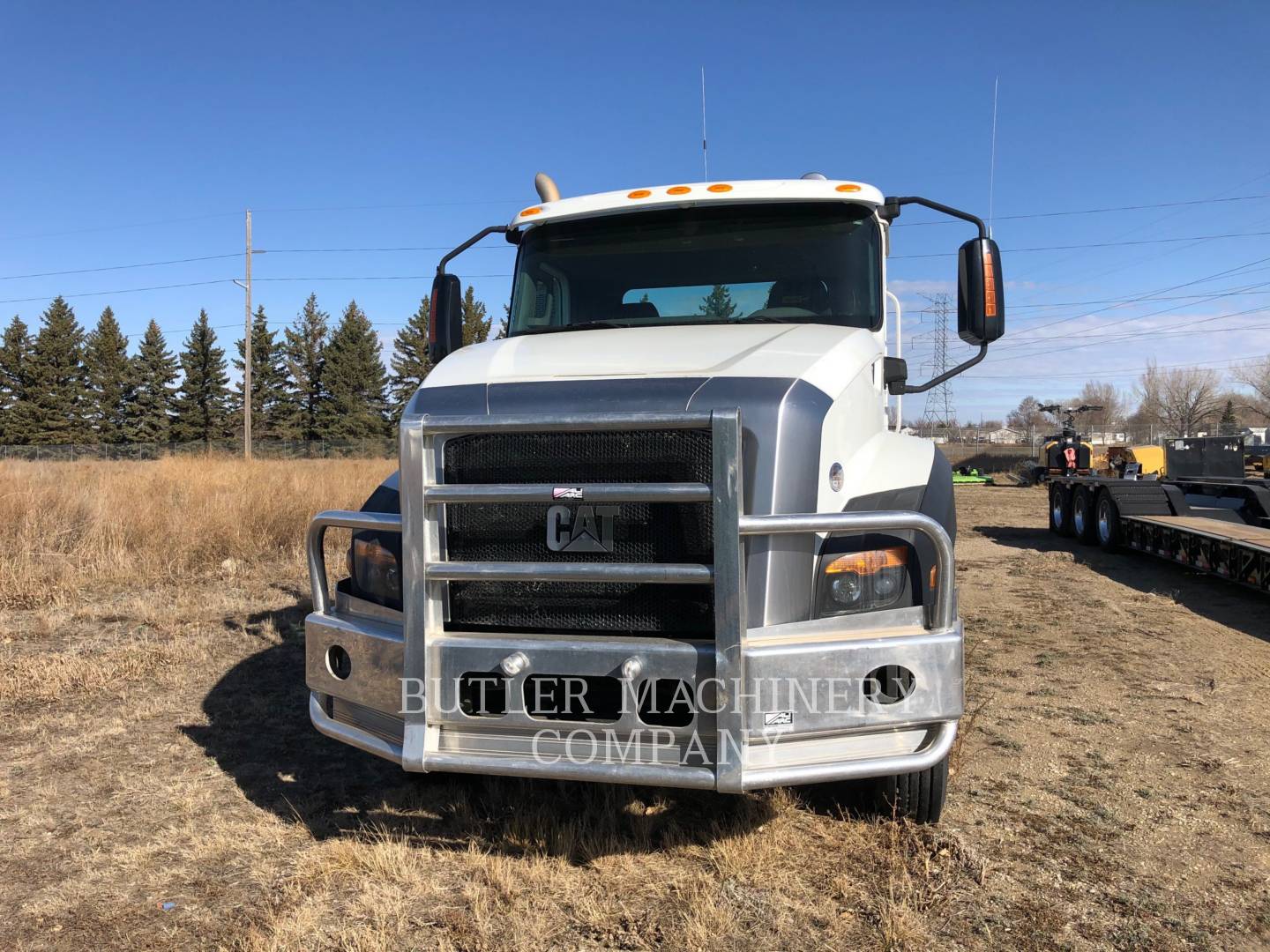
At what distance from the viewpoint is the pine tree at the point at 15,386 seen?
51.2 metres

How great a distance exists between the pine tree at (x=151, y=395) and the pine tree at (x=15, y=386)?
18.1 ft

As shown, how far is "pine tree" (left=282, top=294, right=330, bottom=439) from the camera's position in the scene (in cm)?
5862

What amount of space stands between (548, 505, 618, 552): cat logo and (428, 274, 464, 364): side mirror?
2.29 m

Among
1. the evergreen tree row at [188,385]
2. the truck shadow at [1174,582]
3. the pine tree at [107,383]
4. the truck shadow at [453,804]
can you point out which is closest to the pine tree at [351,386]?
the evergreen tree row at [188,385]

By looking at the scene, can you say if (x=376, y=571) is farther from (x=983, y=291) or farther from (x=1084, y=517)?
(x=1084, y=517)

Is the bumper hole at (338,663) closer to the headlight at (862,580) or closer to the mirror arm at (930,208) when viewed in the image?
the headlight at (862,580)

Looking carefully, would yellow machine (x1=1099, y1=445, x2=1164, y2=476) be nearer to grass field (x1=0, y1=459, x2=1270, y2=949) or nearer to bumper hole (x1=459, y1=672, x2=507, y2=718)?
grass field (x1=0, y1=459, x2=1270, y2=949)

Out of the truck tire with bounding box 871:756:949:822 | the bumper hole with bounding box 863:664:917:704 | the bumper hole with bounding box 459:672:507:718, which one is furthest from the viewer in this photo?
the truck tire with bounding box 871:756:949:822

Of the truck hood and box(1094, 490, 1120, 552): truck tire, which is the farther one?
box(1094, 490, 1120, 552): truck tire

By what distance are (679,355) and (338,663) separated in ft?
5.49

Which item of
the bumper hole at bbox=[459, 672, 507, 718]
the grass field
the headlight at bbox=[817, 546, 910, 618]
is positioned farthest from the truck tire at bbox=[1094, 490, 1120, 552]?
the bumper hole at bbox=[459, 672, 507, 718]

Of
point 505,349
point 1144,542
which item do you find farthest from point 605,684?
point 1144,542

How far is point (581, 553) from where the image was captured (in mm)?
2715

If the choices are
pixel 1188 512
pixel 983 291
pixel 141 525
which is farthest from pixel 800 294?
pixel 1188 512
